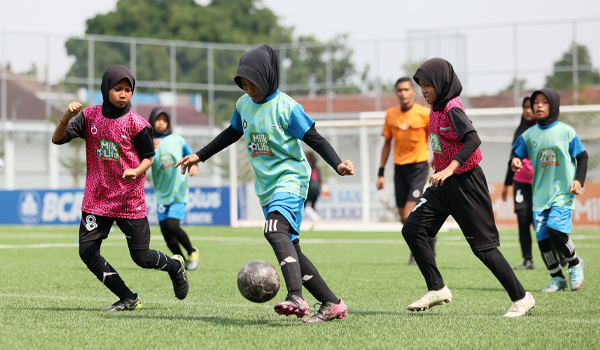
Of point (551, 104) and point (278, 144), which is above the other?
point (551, 104)

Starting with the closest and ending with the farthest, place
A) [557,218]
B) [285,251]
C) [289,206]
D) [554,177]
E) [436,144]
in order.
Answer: [285,251] < [289,206] < [436,144] < [557,218] < [554,177]

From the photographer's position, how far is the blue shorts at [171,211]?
10.7 metres

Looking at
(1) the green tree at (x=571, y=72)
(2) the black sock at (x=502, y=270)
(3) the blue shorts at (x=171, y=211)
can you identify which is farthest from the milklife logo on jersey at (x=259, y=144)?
(1) the green tree at (x=571, y=72)

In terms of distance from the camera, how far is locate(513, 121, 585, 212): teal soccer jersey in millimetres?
8352

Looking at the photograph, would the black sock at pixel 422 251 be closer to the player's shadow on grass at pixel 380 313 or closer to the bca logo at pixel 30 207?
the player's shadow on grass at pixel 380 313

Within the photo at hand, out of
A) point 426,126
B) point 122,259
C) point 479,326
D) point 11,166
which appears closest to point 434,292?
point 479,326

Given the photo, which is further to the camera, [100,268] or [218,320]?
[100,268]

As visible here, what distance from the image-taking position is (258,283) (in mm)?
5758

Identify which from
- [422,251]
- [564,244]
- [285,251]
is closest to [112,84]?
A: [285,251]

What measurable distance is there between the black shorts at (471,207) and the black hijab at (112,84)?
2517 millimetres

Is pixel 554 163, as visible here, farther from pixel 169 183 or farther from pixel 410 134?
pixel 169 183

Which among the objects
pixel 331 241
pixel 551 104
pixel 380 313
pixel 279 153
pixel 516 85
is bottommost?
pixel 331 241

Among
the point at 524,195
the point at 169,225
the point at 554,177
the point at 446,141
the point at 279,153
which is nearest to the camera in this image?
the point at 279,153

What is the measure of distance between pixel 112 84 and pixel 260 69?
1.34m
